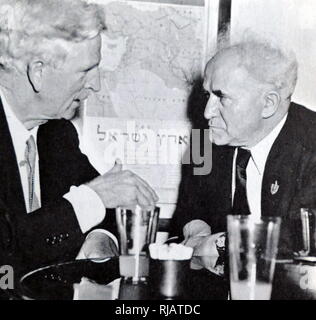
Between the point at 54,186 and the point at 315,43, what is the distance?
0.86 metres

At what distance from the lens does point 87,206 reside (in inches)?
50.3

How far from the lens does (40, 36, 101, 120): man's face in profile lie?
136 cm

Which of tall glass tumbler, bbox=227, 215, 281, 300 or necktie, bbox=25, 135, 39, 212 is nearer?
tall glass tumbler, bbox=227, 215, 281, 300

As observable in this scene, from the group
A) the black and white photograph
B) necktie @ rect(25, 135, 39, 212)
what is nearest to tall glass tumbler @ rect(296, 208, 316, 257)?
the black and white photograph

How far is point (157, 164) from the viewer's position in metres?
1.45

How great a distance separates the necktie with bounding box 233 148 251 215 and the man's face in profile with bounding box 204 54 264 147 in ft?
0.12

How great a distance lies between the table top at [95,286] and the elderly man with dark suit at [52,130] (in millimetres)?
178

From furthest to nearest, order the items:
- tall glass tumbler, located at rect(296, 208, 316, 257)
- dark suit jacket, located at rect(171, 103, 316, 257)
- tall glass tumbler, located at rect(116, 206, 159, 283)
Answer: dark suit jacket, located at rect(171, 103, 316, 257)
tall glass tumbler, located at rect(296, 208, 316, 257)
tall glass tumbler, located at rect(116, 206, 159, 283)

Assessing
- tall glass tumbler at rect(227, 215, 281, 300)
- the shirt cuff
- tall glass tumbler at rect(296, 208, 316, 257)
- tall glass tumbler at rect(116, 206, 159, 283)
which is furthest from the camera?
the shirt cuff

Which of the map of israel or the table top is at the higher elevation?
the map of israel

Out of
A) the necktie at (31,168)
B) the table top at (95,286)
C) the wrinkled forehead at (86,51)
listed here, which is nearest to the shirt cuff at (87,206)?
the necktie at (31,168)

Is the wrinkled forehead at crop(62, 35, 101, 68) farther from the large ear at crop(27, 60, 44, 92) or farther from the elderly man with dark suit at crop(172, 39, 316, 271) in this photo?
the elderly man with dark suit at crop(172, 39, 316, 271)

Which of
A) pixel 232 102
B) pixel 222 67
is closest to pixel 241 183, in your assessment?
pixel 232 102
